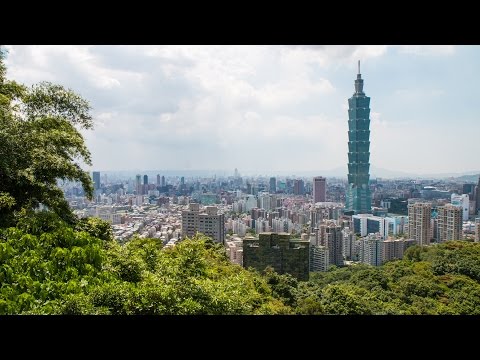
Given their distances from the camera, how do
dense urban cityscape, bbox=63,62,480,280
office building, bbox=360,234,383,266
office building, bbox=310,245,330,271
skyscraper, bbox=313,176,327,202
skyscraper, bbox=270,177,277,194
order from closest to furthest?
1. dense urban cityscape, bbox=63,62,480,280
2. office building, bbox=310,245,330,271
3. skyscraper, bbox=270,177,277,194
4. office building, bbox=360,234,383,266
5. skyscraper, bbox=313,176,327,202

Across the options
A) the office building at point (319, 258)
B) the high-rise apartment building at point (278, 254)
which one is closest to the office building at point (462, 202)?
the office building at point (319, 258)

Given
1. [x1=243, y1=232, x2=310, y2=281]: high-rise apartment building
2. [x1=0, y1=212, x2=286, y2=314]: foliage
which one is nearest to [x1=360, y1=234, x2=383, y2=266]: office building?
[x1=243, y1=232, x2=310, y2=281]: high-rise apartment building

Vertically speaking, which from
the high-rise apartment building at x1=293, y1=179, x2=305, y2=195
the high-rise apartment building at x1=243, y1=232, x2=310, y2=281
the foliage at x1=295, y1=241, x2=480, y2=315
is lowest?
the foliage at x1=295, y1=241, x2=480, y2=315

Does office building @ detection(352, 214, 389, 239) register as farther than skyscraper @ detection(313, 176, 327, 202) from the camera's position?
No

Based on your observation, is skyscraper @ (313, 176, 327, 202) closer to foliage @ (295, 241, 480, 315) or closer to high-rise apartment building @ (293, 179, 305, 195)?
high-rise apartment building @ (293, 179, 305, 195)

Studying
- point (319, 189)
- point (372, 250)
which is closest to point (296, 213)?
point (319, 189)

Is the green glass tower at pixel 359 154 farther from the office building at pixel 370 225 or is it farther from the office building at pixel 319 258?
the office building at pixel 319 258
